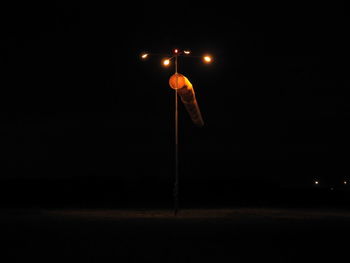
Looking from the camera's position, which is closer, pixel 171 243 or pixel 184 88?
pixel 171 243

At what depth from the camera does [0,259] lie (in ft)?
37.9

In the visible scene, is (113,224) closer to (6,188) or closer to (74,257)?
(74,257)

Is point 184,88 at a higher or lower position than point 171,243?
higher

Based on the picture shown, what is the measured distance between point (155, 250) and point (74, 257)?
217 centimetres

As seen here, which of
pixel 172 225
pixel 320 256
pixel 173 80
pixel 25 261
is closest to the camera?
pixel 25 261

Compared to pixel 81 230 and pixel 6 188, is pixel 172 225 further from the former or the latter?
pixel 6 188

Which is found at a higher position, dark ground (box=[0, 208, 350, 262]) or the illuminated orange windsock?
the illuminated orange windsock

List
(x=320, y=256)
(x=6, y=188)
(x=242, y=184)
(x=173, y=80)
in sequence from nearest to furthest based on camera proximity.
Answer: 1. (x=320, y=256)
2. (x=173, y=80)
3. (x=6, y=188)
4. (x=242, y=184)

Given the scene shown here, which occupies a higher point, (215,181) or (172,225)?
(215,181)

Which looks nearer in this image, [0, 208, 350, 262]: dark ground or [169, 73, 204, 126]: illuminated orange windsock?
[0, 208, 350, 262]: dark ground

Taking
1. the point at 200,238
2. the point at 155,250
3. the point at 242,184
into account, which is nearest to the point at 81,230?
the point at 200,238

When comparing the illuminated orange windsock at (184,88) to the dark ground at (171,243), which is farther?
the illuminated orange windsock at (184,88)

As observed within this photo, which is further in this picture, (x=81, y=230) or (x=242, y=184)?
(x=242, y=184)

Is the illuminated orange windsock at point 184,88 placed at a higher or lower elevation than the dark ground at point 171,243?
higher
